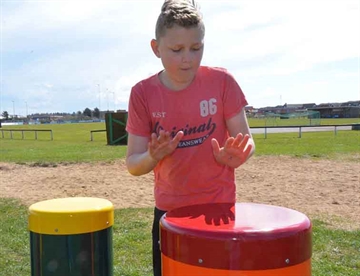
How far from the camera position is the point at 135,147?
1.86 meters

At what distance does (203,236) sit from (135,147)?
645mm

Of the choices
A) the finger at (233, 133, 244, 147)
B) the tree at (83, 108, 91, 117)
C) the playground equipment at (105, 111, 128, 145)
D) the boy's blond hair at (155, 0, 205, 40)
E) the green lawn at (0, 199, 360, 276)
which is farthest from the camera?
the tree at (83, 108, 91, 117)

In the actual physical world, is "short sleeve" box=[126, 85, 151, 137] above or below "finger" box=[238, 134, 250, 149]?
above

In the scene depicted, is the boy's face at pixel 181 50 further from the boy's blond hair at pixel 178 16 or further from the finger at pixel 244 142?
the finger at pixel 244 142

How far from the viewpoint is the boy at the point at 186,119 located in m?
1.76

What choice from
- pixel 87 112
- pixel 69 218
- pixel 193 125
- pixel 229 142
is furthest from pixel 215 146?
pixel 87 112

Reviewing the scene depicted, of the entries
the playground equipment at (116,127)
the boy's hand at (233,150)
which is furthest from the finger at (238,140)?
the playground equipment at (116,127)

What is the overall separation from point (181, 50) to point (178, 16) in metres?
0.13

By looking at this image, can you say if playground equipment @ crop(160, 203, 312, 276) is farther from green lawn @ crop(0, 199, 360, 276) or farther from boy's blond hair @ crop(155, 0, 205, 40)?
green lawn @ crop(0, 199, 360, 276)

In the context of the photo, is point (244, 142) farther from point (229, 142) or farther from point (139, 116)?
point (139, 116)

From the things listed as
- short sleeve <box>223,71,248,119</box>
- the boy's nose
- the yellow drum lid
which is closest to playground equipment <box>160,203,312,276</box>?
the yellow drum lid

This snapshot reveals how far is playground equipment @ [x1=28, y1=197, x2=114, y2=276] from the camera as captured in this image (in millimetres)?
1746

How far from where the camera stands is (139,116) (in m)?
1.87

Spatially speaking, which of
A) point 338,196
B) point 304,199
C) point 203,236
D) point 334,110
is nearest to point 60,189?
point 304,199
